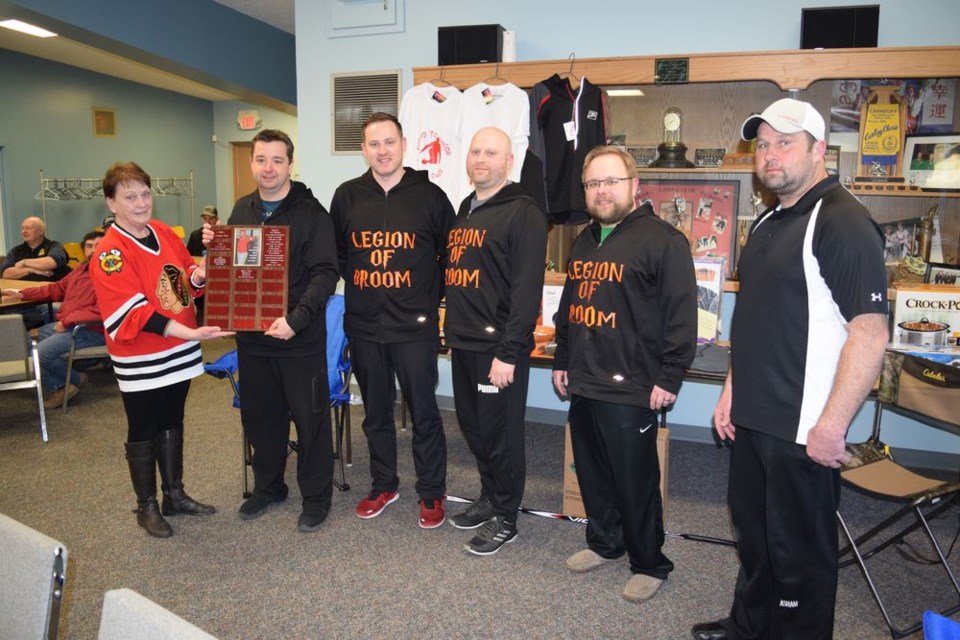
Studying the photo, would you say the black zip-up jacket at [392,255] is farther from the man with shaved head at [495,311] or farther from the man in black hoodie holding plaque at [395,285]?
the man with shaved head at [495,311]

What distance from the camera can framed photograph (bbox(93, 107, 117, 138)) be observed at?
9.83 m

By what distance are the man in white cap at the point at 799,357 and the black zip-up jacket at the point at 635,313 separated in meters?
0.33

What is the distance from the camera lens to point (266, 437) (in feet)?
10.6

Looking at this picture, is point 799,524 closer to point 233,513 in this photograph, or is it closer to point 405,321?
point 405,321

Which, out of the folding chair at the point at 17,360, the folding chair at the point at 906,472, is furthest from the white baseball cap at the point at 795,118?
the folding chair at the point at 17,360

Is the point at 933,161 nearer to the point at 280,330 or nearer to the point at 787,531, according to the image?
the point at 787,531

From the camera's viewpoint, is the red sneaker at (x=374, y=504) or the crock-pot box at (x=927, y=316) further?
the crock-pot box at (x=927, y=316)

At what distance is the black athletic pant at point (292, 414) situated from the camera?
3057mm

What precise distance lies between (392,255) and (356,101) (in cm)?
243

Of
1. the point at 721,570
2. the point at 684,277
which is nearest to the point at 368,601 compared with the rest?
the point at 721,570

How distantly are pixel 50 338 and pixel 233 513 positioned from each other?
9.21 feet

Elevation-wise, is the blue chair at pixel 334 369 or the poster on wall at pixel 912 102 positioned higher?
the poster on wall at pixel 912 102

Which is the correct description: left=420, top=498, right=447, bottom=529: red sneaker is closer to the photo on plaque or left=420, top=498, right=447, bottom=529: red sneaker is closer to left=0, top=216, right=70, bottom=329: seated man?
the photo on plaque

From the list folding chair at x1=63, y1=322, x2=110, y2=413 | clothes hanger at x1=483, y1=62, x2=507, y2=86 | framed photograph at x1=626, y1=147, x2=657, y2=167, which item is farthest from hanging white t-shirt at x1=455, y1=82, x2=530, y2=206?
folding chair at x1=63, y1=322, x2=110, y2=413
